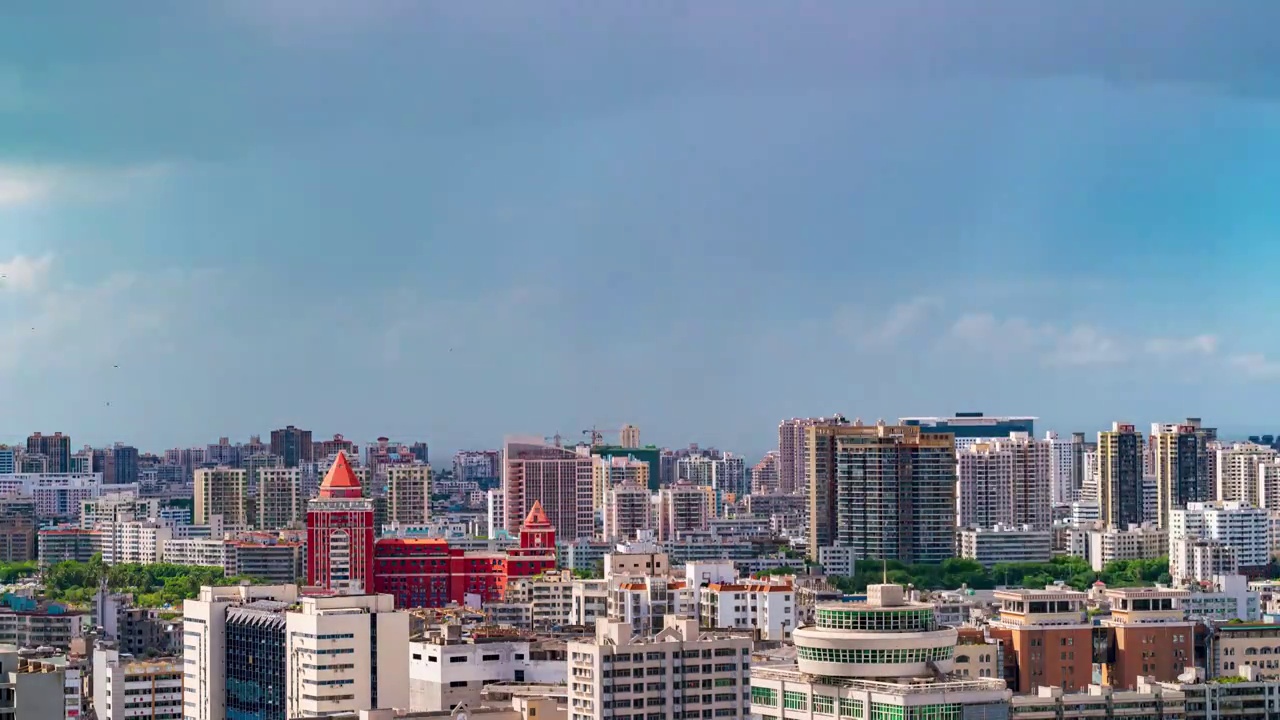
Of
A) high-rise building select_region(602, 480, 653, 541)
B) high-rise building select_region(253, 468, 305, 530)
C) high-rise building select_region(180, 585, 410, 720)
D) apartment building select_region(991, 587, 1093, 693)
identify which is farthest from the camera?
high-rise building select_region(253, 468, 305, 530)

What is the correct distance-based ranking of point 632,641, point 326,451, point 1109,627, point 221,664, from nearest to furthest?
point 632,641, point 221,664, point 1109,627, point 326,451

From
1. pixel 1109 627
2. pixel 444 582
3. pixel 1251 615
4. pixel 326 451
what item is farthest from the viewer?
pixel 326 451

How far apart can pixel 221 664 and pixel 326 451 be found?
1745 inches

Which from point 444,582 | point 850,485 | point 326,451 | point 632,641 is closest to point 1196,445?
point 850,485

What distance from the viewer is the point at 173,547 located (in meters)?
47.5

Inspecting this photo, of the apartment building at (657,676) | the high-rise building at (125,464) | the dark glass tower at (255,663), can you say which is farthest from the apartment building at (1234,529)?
the high-rise building at (125,464)

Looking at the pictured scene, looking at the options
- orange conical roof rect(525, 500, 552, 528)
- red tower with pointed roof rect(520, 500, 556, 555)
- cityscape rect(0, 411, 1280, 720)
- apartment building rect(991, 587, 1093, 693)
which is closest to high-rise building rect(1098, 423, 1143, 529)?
cityscape rect(0, 411, 1280, 720)

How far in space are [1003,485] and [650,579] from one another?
26367mm

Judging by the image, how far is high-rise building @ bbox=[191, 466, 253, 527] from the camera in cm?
5622

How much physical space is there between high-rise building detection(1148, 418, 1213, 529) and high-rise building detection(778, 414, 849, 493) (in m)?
15.8

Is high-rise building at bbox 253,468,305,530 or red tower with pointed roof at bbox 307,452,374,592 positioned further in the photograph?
high-rise building at bbox 253,468,305,530

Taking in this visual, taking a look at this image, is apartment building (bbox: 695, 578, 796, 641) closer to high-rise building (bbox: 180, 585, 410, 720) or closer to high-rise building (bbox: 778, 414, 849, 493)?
high-rise building (bbox: 180, 585, 410, 720)

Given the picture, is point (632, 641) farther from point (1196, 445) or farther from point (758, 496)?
point (758, 496)

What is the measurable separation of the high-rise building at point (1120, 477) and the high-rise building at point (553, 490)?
10.4m
